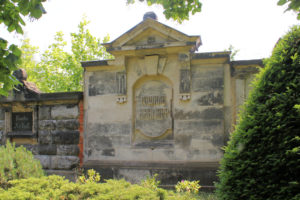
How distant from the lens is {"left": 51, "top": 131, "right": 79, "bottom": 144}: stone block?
838cm

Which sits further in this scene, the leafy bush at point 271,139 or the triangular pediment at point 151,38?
the triangular pediment at point 151,38

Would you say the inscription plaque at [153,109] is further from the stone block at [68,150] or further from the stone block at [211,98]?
the stone block at [68,150]

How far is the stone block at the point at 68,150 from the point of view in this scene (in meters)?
8.35

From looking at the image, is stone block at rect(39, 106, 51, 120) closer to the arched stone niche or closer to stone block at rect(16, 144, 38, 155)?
stone block at rect(16, 144, 38, 155)

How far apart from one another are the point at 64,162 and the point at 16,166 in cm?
299

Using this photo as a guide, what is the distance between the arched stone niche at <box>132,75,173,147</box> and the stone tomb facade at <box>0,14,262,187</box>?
0.08 ft

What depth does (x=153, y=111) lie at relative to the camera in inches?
310

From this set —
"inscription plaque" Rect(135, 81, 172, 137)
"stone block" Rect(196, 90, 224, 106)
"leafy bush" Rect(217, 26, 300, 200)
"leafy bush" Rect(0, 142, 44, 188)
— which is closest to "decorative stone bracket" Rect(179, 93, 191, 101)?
"stone block" Rect(196, 90, 224, 106)

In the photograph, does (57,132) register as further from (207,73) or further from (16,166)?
(207,73)

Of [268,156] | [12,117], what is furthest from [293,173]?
[12,117]

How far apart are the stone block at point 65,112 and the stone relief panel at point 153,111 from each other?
176cm

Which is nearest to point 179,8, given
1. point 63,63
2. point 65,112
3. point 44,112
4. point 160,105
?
point 160,105

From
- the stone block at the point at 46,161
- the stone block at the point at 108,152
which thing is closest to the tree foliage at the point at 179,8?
the stone block at the point at 108,152

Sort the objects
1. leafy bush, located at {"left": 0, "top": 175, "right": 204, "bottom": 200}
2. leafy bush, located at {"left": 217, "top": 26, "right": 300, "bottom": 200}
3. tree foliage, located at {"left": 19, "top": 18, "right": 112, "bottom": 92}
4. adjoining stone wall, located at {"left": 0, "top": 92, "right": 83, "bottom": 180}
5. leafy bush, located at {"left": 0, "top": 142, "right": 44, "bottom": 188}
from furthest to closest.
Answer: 1. tree foliage, located at {"left": 19, "top": 18, "right": 112, "bottom": 92}
2. adjoining stone wall, located at {"left": 0, "top": 92, "right": 83, "bottom": 180}
3. leafy bush, located at {"left": 0, "top": 142, "right": 44, "bottom": 188}
4. leafy bush, located at {"left": 0, "top": 175, "right": 204, "bottom": 200}
5. leafy bush, located at {"left": 217, "top": 26, "right": 300, "bottom": 200}
